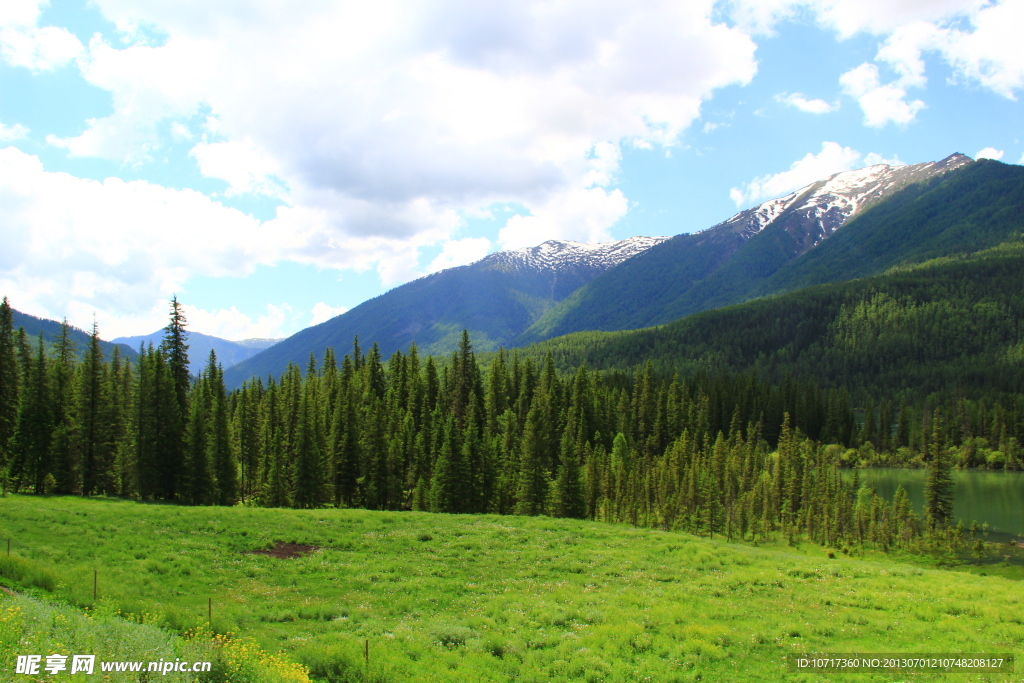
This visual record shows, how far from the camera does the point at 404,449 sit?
70.4 m

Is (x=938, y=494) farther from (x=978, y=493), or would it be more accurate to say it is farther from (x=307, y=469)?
(x=307, y=469)

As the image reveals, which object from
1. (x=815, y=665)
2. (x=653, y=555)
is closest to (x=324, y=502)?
(x=653, y=555)

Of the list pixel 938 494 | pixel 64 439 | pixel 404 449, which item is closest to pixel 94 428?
pixel 64 439

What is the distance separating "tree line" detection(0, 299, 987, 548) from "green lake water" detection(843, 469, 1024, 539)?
29.3ft

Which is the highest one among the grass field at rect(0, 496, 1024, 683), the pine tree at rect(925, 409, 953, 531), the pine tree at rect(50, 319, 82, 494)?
the pine tree at rect(50, 319, 82, 494)

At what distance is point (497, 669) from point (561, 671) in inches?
81.0

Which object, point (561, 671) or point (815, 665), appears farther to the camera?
point (815, 665)

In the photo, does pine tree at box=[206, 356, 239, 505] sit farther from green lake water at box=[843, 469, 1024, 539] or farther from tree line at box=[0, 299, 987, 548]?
green lake water at box=[843, 469, 1024, 539]

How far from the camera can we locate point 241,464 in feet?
257

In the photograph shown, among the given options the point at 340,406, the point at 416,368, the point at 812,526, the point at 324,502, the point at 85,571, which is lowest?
the point at 812,526

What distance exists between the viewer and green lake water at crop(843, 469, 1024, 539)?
82.9 metres

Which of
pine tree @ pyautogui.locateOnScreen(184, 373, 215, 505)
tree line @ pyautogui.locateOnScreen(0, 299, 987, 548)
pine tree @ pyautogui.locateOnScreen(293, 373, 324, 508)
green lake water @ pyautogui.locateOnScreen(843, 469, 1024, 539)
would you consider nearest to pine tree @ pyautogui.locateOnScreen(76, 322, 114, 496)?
tree line @ pyautogui.locateOnScreen(0, 299, 987, 548)

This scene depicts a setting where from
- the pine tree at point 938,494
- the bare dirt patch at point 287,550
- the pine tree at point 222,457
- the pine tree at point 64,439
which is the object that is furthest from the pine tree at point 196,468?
the pine tree at point 938,494

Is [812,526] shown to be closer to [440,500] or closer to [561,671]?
[440,500]
